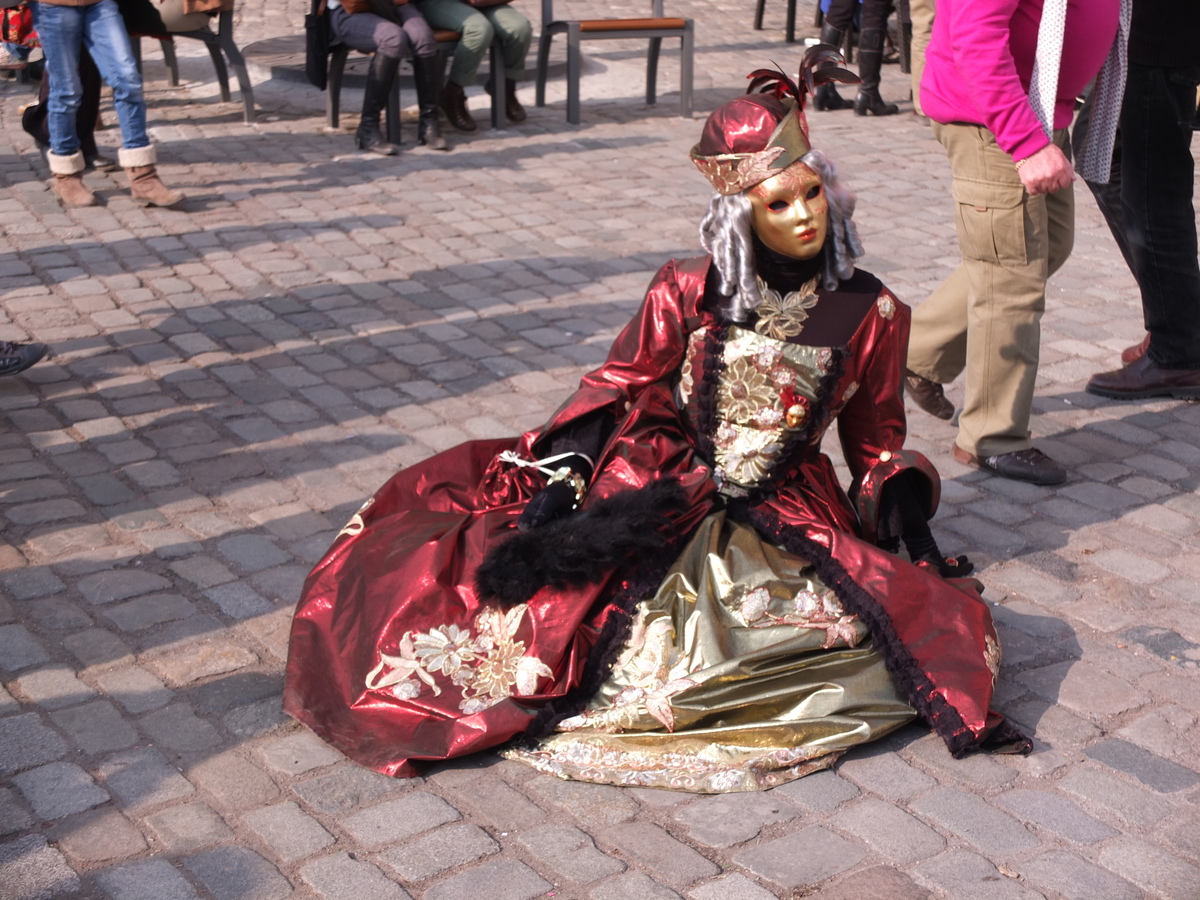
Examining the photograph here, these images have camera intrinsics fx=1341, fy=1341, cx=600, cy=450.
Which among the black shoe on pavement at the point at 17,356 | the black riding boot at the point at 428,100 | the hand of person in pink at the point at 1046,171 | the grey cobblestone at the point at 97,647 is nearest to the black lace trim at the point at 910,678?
the hand of person in pink at the point at 1046,171

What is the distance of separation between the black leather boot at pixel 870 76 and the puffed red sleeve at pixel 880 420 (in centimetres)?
731

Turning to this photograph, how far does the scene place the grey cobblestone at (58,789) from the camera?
2.88 metres

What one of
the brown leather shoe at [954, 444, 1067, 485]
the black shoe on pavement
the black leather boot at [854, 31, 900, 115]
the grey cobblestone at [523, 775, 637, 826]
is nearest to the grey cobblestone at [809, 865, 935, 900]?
the grey cobblestone at [523, 775, 637, 826]

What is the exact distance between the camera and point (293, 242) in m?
7.09

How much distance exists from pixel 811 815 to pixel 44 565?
2372mm

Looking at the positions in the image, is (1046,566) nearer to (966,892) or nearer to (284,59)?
(966,892)

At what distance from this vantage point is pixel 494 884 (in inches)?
105

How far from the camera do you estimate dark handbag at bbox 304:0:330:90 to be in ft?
28.4

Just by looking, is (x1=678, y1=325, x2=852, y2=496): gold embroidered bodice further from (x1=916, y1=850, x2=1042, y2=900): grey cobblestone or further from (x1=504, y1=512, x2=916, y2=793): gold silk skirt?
(x1=916, y1=850, x2=1042, y2=900): grey cobblestone

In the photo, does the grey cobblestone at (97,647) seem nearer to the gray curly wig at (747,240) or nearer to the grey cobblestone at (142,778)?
the grey cobblestone at (142,778)

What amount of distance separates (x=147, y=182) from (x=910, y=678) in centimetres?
581

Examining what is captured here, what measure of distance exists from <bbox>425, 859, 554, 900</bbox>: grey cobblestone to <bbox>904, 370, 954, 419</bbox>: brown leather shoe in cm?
283

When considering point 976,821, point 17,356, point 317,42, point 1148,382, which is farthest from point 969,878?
point 317,42

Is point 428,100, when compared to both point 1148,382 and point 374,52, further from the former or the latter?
point 1148,382
